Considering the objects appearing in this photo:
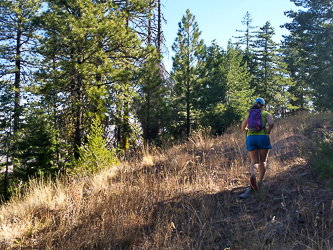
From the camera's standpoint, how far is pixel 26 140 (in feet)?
45.5

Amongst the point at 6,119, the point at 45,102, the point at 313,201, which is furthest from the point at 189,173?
the point at 6,119

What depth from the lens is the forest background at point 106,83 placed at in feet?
35.7

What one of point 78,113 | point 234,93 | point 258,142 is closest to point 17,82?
point 78,113

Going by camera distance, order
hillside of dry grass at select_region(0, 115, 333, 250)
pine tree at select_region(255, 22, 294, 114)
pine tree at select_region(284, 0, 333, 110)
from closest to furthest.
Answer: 1. hillside of dry grass at select_region(0, 115, 333, 250)
2. pine tree at select_region(284, 0, 333, 110)
3. pine tree at select_region(255, 22, 294, 114)

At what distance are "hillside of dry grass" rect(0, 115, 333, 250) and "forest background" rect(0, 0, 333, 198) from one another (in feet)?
10.4

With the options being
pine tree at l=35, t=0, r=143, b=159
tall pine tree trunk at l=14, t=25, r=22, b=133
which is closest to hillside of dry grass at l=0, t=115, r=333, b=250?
pine tree at l=35, t=0, r=143, b=159

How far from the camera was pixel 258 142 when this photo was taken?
4.75 meters

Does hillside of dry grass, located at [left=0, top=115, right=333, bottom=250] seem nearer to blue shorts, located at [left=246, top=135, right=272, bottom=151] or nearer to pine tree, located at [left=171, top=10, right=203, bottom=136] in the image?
blue shorts, located at [left=246, top=135, right=272, bottom=151]

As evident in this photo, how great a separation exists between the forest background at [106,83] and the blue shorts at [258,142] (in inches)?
174

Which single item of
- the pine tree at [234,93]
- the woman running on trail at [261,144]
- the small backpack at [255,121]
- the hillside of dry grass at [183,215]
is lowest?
the hillside of dry grass at [183,215]

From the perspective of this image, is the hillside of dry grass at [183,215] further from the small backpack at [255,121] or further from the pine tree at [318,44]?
the pine tree at [318,44]

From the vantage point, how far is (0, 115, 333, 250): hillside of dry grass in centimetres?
331

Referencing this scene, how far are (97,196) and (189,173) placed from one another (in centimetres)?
228

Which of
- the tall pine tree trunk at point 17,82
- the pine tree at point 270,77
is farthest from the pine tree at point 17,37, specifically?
the pine tree at point 270,77
